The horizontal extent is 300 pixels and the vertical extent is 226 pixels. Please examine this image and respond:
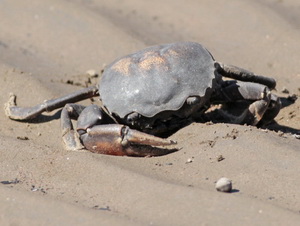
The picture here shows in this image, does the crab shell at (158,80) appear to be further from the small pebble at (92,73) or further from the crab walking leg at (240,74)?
the small pebble at (92,73)

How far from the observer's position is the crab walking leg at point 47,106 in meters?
6.81

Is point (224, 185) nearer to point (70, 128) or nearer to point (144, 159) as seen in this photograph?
point (144, 159)

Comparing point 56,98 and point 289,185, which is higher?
point 289,185

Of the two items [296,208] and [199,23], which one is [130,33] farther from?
[296,208]

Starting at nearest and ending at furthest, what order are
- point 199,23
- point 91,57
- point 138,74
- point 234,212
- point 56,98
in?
point 234,212, point 138,74, point 56,98, point 91,57, point 199,23

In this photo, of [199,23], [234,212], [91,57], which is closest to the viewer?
[234,212]

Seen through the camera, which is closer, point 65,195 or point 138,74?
point 65,195

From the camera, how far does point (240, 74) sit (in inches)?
263

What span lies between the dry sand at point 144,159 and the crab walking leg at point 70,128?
0.13 meters

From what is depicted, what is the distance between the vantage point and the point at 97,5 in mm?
10070

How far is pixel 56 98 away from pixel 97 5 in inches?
125

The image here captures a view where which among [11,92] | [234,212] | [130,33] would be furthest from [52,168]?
[130,33]

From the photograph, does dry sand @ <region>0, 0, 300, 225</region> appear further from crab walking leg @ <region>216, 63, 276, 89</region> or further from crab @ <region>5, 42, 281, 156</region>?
crab walking leg @ <region>216, 63, 276, 89</region>

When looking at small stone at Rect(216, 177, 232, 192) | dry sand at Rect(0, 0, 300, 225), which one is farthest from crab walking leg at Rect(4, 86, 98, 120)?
small stone at Rect(216, 177, 232, 192)
